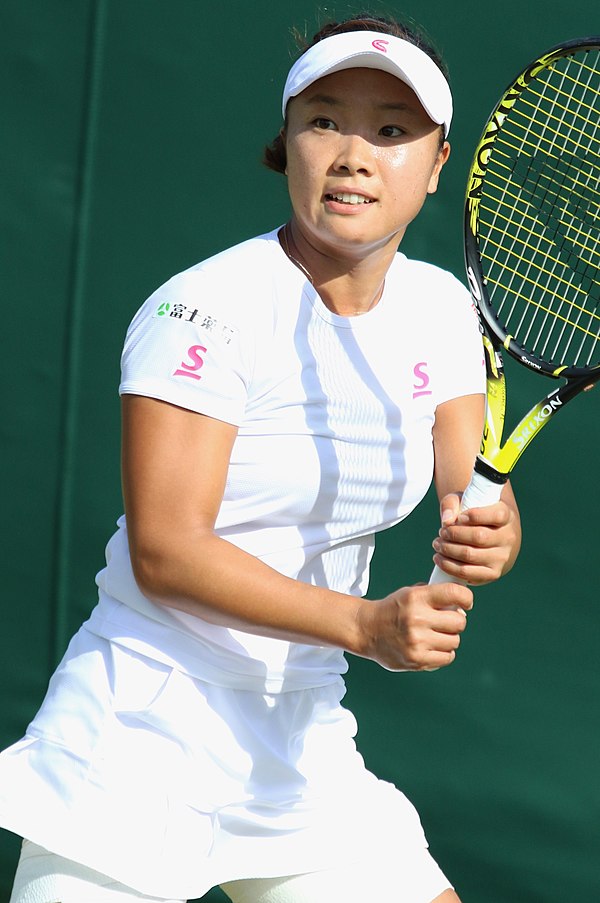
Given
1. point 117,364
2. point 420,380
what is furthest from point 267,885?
point 117,364

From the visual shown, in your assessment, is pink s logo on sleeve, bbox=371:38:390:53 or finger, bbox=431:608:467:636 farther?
pink s logo on sleeve, bbox=371:38:390:53

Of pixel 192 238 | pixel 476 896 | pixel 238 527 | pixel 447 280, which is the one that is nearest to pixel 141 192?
pixel 192 238

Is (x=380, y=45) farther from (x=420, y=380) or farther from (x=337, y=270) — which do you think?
(x=420, y=380)

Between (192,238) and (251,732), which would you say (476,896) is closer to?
(251,732)

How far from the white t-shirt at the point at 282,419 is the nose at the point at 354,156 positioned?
15 centimetres

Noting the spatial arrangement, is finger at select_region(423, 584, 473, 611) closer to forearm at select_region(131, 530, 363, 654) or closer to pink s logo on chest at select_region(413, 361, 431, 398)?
forearm at select_region(131, 530, 363, 654)

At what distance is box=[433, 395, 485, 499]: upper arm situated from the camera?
197 cm

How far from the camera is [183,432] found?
5.38 feet

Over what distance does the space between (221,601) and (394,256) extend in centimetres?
63

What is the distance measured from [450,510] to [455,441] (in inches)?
13.8

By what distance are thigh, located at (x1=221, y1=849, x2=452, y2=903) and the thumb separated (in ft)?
1.91

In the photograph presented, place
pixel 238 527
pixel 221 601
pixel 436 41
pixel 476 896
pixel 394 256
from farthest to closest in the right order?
pixel 476 896
pixel 436 41
pixel 394 256
pixel 238 527
pixel 221 601

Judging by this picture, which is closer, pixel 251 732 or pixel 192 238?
pixel 251 732

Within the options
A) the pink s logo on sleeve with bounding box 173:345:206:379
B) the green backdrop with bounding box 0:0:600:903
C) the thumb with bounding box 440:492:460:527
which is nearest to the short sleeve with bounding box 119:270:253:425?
the pink s logo on sleeve with bounding box 173:345:206:379
